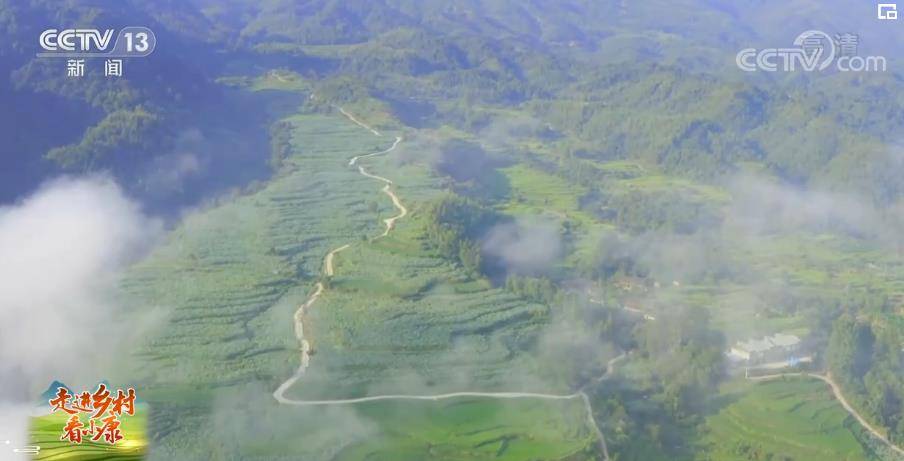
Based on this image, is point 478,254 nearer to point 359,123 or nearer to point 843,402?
point 843,402

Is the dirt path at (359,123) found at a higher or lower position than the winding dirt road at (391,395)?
higher

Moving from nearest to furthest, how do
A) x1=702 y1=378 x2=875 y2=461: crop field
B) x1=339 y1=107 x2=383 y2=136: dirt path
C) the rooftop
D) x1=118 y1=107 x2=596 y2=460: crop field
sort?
1. x1=118 y1=107 x2=596 y2=460: crop field
2. x1=702 y1=378 x2=875 y2=461: crop field
3. the rooftop
4. x1=339 y1=107 x2=383 y2=136: dirt path

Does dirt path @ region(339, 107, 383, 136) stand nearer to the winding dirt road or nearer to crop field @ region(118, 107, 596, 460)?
crop field @ region(118, 107, 596, 460)

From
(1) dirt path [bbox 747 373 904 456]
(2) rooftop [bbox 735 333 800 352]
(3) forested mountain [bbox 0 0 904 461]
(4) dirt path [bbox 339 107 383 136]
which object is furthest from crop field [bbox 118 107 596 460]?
(4) dirt path [bbox 339 107 383 136]

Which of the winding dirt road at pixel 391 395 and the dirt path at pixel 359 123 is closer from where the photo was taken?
the winding dirt road at pixel 391 395

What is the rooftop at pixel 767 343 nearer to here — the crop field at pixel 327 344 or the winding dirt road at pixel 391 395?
the winding dirt road at pixel 391 395

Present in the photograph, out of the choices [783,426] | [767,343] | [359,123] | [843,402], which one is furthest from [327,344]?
[359,123]

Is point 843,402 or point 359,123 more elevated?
point 359,123

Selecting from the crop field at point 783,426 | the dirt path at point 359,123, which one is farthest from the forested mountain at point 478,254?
the dirt path at point 359,123
